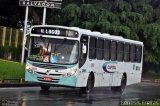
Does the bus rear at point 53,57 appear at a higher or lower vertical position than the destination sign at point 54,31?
lower

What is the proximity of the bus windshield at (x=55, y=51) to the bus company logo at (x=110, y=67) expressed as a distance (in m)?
4.24

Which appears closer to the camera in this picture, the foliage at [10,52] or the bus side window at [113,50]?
the bus side window at [113,50]

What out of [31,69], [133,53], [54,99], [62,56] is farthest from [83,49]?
[133,53]

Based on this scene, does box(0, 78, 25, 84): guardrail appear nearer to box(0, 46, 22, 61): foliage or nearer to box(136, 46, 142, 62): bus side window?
box(136, 46, 142, 62): bus side window

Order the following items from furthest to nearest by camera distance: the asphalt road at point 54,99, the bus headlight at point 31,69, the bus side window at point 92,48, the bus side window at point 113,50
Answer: the bus side window at point 113,50
the bus side window at point 92,48
the bus headlight at point 31,69
the asphalt road at point 54,99

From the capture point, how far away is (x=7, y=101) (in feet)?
60.4

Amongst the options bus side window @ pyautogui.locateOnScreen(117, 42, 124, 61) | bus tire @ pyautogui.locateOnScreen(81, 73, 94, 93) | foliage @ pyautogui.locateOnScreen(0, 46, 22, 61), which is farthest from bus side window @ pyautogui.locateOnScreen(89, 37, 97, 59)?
foliage @ pyautogui.locateOnScreen(0, 46, 22, 61)

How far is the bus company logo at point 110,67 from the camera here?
28.5m

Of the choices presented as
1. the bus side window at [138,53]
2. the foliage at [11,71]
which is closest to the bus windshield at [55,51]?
the foliage at [11,71]

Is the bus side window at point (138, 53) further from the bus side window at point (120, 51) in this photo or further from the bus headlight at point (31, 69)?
the bus headlight at point (31, 69)

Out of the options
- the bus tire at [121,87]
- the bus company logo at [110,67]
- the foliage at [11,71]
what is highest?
the bus company logo at [110,67]

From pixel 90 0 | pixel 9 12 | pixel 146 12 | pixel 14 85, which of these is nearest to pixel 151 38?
pixel 146 12

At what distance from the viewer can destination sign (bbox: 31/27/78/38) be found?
80.6 feet

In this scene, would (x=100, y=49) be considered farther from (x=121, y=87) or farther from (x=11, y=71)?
(x=11, y=71)
